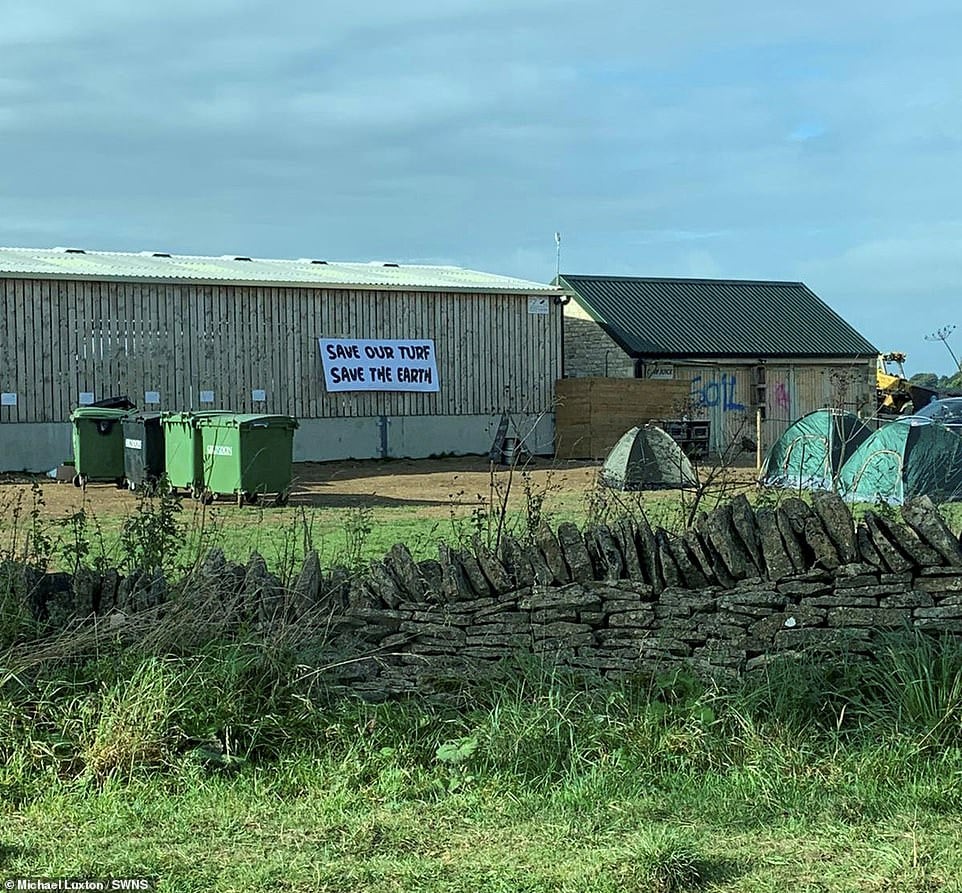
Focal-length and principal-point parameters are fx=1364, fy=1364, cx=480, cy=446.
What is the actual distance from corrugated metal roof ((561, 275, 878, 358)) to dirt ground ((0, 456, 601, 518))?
7.17 m

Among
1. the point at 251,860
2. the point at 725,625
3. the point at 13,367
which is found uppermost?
the point at 13,367

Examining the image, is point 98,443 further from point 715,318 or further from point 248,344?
point 715,318

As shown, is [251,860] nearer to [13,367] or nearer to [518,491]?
[518,491]

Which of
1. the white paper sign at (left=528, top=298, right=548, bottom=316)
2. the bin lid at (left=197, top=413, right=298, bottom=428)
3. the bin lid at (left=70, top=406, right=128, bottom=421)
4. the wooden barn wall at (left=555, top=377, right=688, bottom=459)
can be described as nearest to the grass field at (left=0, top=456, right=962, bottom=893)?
the bin lid at (left=197, top=413, right=298, bottom=428)

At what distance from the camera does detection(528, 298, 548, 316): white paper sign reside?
118 ft

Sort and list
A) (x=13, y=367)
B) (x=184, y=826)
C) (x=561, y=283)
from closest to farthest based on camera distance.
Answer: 1. (x=184, y=826)
2. (x=13, y=367)
3. (x=561, y=283)

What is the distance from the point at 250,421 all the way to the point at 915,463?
410 inches

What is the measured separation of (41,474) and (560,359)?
46.3ft

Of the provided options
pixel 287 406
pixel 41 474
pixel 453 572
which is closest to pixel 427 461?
pixel 287 406

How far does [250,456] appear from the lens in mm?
20891

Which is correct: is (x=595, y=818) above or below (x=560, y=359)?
below

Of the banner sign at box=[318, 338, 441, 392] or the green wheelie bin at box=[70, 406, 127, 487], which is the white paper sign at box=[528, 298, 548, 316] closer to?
the banner sign at box=[318, 338, 441, 392]

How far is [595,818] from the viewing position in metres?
5.62

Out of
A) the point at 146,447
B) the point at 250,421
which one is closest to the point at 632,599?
the point at 250,421
